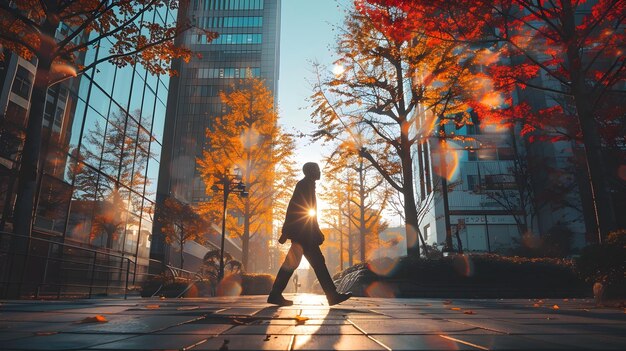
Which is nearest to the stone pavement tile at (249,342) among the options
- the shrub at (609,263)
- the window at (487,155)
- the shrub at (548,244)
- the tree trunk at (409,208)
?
the shrub at (609,263)

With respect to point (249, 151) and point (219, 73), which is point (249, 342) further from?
point (219, 73)

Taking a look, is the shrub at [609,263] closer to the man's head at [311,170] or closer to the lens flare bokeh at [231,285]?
the man's head at [311,170]

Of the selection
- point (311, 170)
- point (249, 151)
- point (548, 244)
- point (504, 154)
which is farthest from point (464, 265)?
point (504, 154)

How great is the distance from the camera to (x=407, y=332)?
7.19ft

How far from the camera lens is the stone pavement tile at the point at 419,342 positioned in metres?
1.63

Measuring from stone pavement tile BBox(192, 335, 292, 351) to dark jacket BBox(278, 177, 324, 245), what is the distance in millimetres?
2782

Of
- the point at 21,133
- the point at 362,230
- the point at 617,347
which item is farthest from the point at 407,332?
the point at 362,230

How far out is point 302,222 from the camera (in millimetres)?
4816

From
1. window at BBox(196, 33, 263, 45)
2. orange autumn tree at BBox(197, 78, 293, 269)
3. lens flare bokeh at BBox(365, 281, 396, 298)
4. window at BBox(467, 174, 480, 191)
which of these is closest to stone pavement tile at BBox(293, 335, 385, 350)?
lens flare bokeh at BBox(365, 281, 396, 298)

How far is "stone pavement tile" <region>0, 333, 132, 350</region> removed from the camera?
5.38 ft

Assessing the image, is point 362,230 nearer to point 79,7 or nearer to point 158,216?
point 158,216

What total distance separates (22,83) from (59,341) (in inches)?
438

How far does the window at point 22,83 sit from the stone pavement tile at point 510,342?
11.9 m

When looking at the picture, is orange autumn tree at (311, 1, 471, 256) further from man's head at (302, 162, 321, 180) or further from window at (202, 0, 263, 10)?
window at (202, 0, 263, 10)
